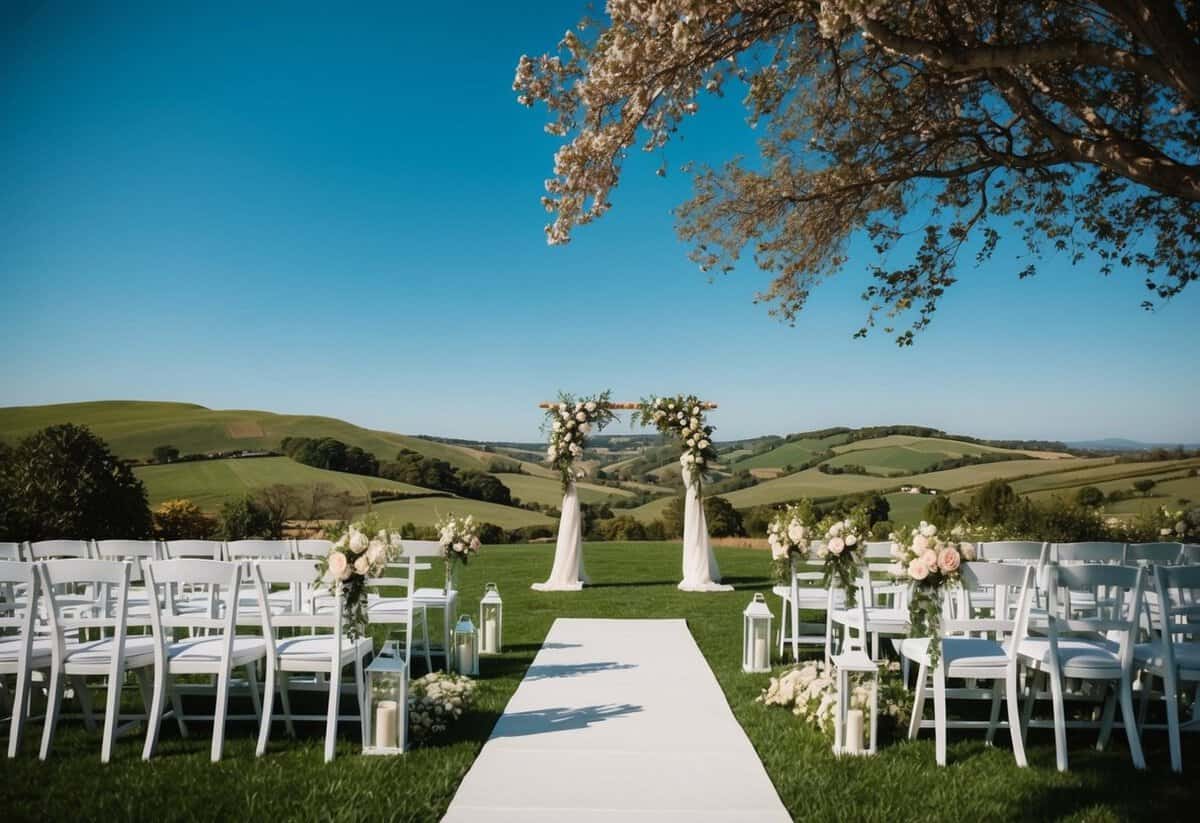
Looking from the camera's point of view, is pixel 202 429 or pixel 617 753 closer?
pixel 617 753

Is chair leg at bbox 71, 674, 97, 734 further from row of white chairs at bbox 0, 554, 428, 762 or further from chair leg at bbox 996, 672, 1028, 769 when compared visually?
chair leg at bbox 996, 672, 1028, 769

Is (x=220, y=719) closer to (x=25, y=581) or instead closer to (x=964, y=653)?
(x=25, y=581)

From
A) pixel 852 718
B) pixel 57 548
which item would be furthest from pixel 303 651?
pixel 57 548

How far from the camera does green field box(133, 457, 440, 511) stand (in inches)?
934

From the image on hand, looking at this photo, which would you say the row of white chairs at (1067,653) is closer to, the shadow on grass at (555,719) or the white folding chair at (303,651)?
the shadow on grass at (555,719)

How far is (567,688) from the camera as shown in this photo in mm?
6617

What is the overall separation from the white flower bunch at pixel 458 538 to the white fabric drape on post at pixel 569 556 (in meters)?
5.68

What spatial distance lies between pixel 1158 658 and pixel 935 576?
150 centimetres

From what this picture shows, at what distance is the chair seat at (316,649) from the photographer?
4.90 meters

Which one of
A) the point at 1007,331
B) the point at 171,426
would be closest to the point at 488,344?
the point at 171,426

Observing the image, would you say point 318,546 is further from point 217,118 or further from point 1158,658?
point 217,118

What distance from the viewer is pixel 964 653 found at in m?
4.96

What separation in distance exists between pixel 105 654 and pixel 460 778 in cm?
232

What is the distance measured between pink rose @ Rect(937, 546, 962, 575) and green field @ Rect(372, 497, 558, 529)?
800 inches
